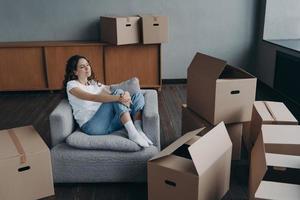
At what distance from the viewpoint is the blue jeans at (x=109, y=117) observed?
2.36 m

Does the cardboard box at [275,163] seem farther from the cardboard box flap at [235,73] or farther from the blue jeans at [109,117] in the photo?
the blue jeans at [109,117]

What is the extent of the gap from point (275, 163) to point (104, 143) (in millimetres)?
→ 1085

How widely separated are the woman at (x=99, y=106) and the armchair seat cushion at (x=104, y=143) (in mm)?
57

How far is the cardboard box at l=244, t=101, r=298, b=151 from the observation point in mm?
2490

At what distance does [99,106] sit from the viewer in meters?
2.49

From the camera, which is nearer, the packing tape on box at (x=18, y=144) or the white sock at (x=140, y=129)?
the packing tape on box at (x=18, y=144)

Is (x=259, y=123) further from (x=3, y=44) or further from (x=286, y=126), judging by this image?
(x=3, y=44)

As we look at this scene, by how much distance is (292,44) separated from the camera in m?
4.09

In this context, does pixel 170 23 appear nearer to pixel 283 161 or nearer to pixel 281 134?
pixel 281 134

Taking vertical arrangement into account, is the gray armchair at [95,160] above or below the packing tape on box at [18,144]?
below

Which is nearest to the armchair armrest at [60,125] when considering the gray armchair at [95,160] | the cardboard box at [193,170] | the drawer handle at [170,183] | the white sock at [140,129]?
the gray armchair at [95,160]

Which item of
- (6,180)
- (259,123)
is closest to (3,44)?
(6,180)

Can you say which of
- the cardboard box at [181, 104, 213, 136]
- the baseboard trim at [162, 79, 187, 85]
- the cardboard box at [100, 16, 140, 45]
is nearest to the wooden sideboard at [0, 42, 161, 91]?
the cardboard box at [100, 16, 140, 45]

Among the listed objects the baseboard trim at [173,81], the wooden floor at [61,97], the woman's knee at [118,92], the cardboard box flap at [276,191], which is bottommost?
the wooden floor at [61,97]
